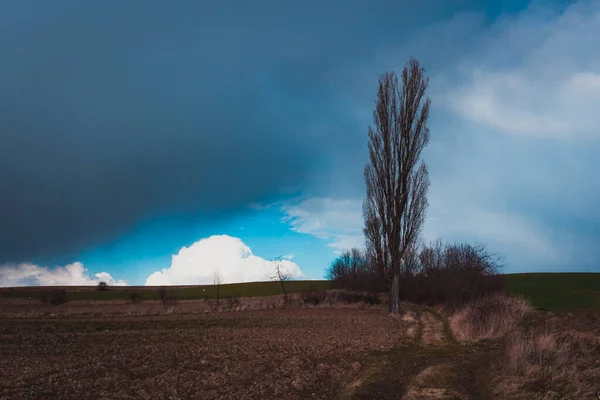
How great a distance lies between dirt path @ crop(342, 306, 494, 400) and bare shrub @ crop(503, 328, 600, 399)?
1.02 meters

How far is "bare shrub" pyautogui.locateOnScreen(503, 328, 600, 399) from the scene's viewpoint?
30.4 feet

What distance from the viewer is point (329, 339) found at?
1995cm

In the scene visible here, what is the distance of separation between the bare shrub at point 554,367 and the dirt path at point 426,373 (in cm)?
102

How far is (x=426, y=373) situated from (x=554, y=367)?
337cm

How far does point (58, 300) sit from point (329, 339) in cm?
6274

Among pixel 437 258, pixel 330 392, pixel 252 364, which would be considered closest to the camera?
pixel 330 392

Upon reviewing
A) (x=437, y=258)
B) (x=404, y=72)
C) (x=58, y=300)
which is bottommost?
(x=58, y=300)

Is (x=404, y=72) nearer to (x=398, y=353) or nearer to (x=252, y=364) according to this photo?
(x=398, y=353)

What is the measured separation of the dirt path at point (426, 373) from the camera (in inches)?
412

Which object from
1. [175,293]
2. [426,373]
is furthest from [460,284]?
[175,293]

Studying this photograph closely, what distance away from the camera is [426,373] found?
12.3 meters

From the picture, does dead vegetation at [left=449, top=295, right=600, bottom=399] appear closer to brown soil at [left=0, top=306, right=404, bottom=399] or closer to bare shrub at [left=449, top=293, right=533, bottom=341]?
bare shrub at [left=449, top=293, right=533, bottom=341]

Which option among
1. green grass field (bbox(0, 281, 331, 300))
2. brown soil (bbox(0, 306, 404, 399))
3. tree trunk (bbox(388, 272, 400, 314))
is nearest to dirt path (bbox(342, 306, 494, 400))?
brown soil (bbox(0, 306, 404, 399))

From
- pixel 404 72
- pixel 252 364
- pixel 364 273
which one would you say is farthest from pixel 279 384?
pixel 364 273
